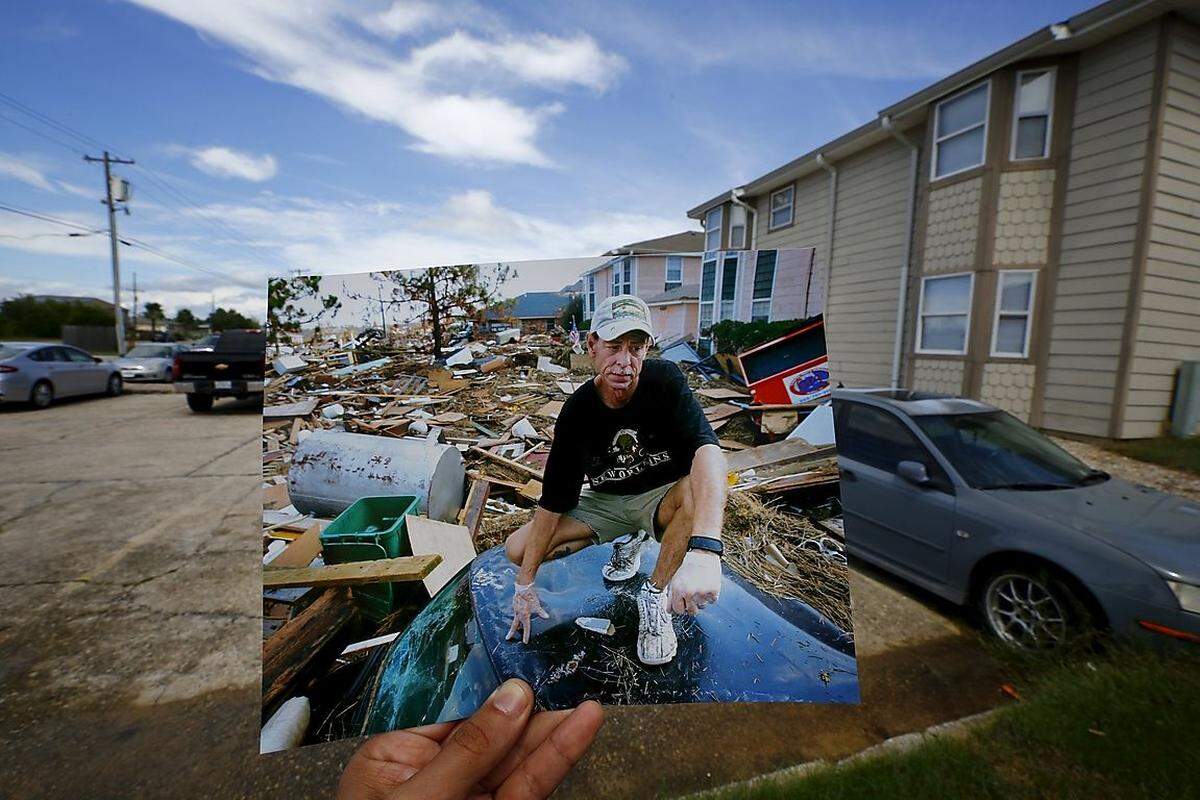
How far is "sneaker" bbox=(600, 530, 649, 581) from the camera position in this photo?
1.31 m

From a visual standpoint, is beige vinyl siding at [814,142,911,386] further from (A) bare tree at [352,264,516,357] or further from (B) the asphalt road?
(A) bare tree at [352,264,516,357]

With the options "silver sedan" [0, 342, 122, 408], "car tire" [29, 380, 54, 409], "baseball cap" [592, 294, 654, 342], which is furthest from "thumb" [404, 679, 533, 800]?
"car tire" [29, 380, 54, 409]

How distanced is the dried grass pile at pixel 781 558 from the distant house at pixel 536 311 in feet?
2.52

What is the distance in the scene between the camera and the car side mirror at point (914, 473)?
2648mm

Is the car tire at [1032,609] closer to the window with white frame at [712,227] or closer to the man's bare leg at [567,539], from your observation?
the man's bare leg at [567,539]

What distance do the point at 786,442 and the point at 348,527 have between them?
4.34 ft

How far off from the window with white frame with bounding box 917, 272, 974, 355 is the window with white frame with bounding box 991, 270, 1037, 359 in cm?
24

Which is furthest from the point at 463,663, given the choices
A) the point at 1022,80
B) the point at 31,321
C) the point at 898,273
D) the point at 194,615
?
the point at 31,321

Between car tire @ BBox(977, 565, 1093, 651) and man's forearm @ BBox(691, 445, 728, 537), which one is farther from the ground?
man's forearm @ BBox(691, 445, 728, 537)

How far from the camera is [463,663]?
1261mm

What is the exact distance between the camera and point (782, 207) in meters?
6.84

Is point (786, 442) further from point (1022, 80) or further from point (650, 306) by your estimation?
point (1022, 80)

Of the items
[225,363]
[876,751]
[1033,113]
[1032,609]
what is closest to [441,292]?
[876,751]

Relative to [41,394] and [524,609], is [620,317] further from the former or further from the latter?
[41,394]
